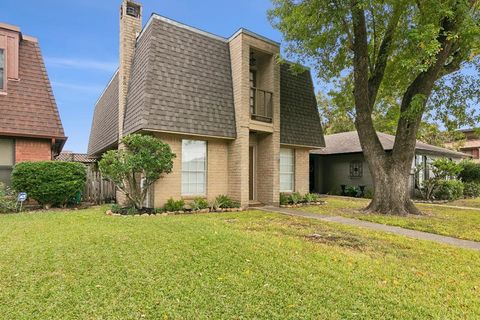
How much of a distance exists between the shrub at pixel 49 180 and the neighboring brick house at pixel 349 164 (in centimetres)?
1536

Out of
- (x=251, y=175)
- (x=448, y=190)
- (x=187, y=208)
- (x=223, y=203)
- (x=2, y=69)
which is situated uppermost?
(x=2, y=69)

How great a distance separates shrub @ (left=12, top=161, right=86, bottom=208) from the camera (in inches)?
396

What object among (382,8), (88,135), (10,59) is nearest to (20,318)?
(10,59)

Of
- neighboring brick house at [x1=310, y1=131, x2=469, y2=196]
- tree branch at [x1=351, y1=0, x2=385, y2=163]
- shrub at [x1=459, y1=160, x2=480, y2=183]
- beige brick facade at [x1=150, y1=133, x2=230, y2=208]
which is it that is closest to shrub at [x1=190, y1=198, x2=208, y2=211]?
beige brick facade at [x1=150, y1=133, x2=230, y2=208]

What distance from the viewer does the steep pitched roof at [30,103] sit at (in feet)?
37.0

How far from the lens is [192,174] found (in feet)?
37.1

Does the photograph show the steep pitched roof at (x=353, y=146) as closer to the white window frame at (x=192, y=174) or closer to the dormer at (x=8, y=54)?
the white window frame at (x=192, y=174)

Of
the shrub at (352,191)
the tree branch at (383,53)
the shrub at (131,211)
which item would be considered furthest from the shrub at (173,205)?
the shrub at (352,191)

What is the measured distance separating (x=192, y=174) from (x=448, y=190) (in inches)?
597

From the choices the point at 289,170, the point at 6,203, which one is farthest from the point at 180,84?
the point at 6,203

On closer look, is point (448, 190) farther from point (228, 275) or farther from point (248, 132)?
point (228, 275)

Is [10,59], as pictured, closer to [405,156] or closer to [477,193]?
[405,156]

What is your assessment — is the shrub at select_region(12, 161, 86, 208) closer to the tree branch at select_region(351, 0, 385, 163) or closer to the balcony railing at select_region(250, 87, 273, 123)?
the balcony railing at select_region(250, 87, 273, 123)

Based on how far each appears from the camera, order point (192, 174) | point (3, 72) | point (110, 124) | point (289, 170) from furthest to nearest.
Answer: point (110, 124) → point (289, 170) → point (3, 72) → point (192, 174)
